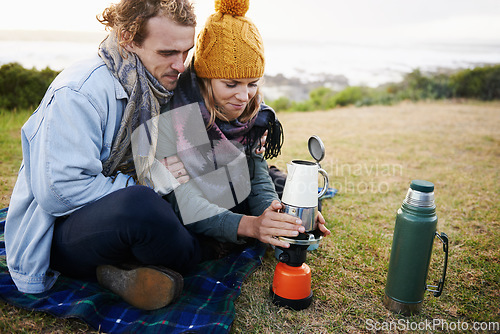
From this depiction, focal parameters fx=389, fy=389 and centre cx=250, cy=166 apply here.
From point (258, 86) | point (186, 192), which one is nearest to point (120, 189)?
point (186, 192)

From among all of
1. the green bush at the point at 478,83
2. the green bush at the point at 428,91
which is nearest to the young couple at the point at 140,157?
the green bush at the point at 428,91

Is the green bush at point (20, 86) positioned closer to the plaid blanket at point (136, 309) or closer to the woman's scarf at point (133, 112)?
the plaid blanket at point (136, 309)

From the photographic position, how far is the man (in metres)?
1.60

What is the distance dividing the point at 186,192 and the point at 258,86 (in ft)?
2.48

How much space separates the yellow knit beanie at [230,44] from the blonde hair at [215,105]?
0.11 meters

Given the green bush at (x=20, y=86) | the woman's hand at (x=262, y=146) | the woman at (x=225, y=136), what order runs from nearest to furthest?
the woman at (x=225, y=136), the woman's hand at (x=262, y=146), the green bush at (x=20, y=86)

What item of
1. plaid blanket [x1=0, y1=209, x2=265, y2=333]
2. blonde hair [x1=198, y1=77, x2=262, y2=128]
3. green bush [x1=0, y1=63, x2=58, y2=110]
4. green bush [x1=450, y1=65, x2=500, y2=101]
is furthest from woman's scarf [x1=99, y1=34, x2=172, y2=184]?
green bush [x1=450, y1=65, x2=500, y2=101]

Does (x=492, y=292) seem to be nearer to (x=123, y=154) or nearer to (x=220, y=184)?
(x=220, y=184)

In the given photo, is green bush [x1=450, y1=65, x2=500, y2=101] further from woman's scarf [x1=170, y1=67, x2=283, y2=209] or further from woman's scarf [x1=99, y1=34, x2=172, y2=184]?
woman's scarf [x1=99, y1=34, x2=172, y2=184]

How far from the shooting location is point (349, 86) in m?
9.55

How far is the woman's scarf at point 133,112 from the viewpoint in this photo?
182 cm

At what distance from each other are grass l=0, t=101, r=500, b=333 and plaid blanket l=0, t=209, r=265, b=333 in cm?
5

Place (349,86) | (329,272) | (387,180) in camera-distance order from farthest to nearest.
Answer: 1. (349,86)
2. (387,180)
3. (329,272)

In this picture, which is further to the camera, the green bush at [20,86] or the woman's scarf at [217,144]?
the green bush at [20,86]
